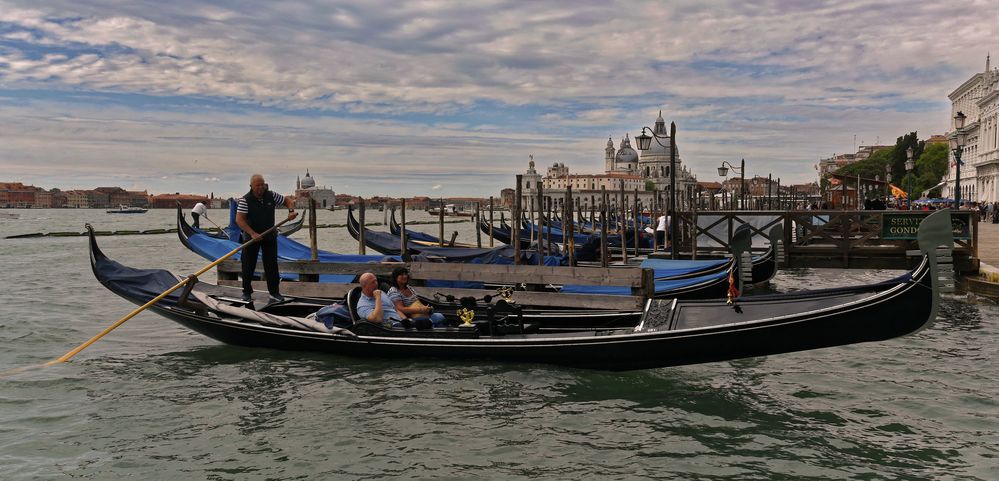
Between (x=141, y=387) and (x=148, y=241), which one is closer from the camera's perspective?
(x=141, y=387)

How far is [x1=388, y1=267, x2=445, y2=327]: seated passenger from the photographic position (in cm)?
638

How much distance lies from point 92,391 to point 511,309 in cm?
330

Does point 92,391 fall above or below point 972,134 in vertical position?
below

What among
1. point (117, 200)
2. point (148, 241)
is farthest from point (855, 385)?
point (117, 200)

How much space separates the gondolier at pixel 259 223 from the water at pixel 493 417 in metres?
0.76

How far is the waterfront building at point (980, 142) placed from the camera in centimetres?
4097

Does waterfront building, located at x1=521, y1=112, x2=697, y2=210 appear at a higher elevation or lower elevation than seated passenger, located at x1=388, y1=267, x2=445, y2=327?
higher

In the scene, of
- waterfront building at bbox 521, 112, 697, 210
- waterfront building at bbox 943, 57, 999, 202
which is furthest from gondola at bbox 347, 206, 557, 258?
waterfront building at bbox 521, 112, 697, 210

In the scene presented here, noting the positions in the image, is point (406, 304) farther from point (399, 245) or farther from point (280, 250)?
point (399, 245)

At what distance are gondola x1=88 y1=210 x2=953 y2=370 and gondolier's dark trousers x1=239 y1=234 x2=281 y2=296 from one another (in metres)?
0.23

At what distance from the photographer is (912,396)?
555cm

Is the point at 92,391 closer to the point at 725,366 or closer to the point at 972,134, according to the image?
the point at 725,366

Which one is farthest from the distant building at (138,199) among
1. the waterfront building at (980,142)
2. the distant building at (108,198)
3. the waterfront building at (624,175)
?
the waterfront building at (980,142)

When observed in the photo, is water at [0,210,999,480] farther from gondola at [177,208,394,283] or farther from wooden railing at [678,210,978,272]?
wooden railing at [678,210,978,272]
